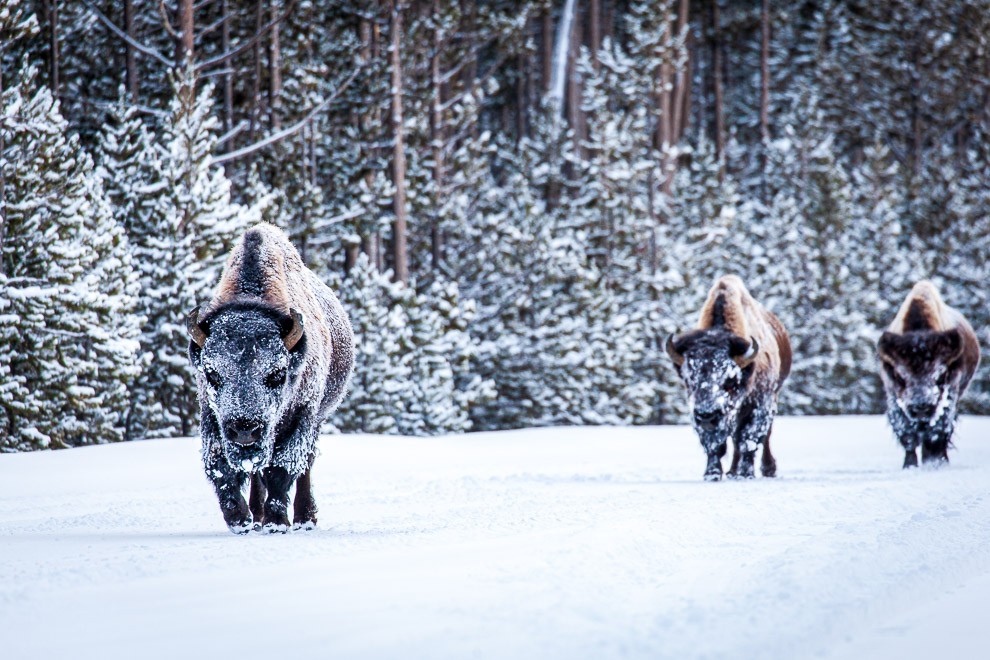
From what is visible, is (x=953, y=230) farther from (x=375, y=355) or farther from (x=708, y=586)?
(x=708, y=586)

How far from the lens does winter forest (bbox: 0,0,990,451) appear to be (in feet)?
52.0

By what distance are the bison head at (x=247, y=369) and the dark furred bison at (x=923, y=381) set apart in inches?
327

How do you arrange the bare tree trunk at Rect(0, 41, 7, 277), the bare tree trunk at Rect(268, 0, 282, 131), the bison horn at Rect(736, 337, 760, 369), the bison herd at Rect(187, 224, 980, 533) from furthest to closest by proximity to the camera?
the bare tree trunk at Rect(268, 0, 282, 131), the bare tree trunk at Rect(0, 41, 7, 277), the bison horn at Rect(736, 337, 760, 369), the bison herd at Rect(187, 224, 980, 533)

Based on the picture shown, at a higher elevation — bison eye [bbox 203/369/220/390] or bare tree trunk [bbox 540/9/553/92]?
bare tree trunk [bbox 540/9/553/92]

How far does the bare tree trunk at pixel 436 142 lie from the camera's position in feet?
86.1

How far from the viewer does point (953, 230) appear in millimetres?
37562

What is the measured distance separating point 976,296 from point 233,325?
110 feet

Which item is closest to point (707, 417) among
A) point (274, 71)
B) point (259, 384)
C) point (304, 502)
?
point (304, 502)

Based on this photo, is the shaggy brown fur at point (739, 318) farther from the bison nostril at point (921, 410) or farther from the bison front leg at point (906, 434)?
the bison nostril at point (921, 410)

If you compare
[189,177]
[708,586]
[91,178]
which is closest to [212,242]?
[189,177]

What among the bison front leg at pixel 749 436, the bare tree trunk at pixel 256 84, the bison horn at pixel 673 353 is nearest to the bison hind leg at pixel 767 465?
the bison front leg at pixel 749 436

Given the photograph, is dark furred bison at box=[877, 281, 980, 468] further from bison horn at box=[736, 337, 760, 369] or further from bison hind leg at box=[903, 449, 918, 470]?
bison horn at box=[736, 337, 760, 369]

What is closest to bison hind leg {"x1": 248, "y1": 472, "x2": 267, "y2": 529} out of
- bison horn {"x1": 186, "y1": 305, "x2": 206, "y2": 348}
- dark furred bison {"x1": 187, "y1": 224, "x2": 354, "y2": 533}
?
dark furred bison {"x1": 187, "y1": 224, "x2": 354, "y2": 533}

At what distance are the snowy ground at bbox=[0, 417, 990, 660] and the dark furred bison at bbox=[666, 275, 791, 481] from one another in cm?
127
